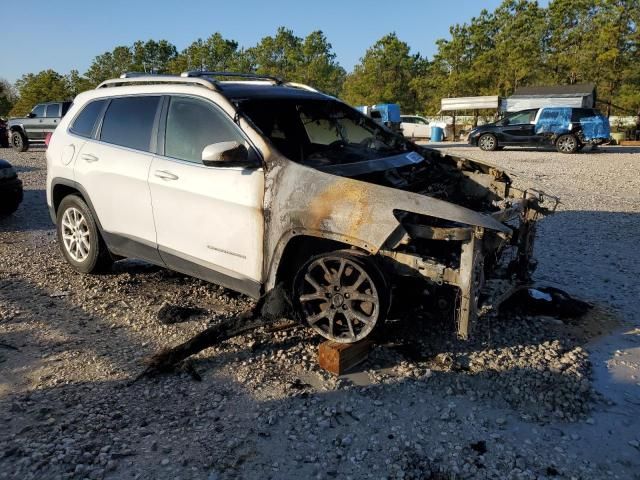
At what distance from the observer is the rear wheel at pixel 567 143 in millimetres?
20672

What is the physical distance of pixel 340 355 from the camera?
3605mm

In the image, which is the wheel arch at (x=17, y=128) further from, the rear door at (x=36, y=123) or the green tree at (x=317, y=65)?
the green tree at (x=317, y=65)

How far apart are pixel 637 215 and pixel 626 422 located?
6.87m

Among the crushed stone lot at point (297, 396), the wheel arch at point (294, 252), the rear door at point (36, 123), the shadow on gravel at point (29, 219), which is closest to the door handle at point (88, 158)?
the crushed stone lot at point (297, 396)

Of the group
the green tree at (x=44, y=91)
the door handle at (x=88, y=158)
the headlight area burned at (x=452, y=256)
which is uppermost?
the green tree at (x=44, y=91)

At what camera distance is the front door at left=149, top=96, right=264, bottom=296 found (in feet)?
13.0

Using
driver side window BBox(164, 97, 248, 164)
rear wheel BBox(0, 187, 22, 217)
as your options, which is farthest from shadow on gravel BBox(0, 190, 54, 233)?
driver side window BBox(164, 97, 248, 164)

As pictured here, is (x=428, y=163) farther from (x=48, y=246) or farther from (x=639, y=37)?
(x=639, y=37)

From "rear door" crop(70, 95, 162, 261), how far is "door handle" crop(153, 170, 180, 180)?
0.14 m

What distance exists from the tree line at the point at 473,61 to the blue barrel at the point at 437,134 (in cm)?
1116

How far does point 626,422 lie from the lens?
3.17 metres

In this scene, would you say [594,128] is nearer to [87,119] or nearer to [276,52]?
[87,119]

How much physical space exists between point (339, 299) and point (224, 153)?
4.43 feet

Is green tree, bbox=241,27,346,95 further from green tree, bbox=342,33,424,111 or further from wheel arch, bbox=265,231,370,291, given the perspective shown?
wheel arch, bbox=265,231,370,291
